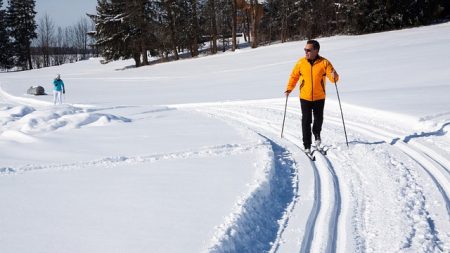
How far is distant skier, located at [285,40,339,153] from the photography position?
272 inches

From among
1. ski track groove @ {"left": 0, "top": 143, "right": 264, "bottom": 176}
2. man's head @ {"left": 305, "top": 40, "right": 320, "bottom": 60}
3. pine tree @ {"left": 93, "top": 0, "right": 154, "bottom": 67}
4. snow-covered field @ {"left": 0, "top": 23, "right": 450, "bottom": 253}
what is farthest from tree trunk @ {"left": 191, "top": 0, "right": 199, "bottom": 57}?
man's head @ {"left": 305, "top": 40, "right": 320, "bottom": 60}

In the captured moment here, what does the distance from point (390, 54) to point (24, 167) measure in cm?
2167

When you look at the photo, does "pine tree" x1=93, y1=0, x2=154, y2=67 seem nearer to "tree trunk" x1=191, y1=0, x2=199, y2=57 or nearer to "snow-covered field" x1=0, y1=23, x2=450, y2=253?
"tree trunk" x1=191, y1=0, x2=199, y2=57

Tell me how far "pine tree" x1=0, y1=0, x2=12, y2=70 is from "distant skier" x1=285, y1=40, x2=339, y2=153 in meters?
71.0

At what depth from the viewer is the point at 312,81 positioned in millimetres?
7027

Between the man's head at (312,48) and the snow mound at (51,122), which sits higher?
the man's head at (312,48)

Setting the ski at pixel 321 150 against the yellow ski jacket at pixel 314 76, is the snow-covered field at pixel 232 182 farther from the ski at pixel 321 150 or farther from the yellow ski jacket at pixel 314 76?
the yellow ski jacket at pixel 314 76

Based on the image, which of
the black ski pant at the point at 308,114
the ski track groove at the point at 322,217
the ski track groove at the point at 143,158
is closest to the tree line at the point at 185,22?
the black ski pant at the point at 308,114

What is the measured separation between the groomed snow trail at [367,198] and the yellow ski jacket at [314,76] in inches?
41.7

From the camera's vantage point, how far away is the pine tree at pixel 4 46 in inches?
2608

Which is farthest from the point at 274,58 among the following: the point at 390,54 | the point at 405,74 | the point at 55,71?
the point at 55,71

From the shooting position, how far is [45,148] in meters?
8.19

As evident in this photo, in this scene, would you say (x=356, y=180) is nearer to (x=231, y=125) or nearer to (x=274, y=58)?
(x=231, y=125)

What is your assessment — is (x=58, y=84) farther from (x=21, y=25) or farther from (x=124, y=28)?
(x=21, y=25)
